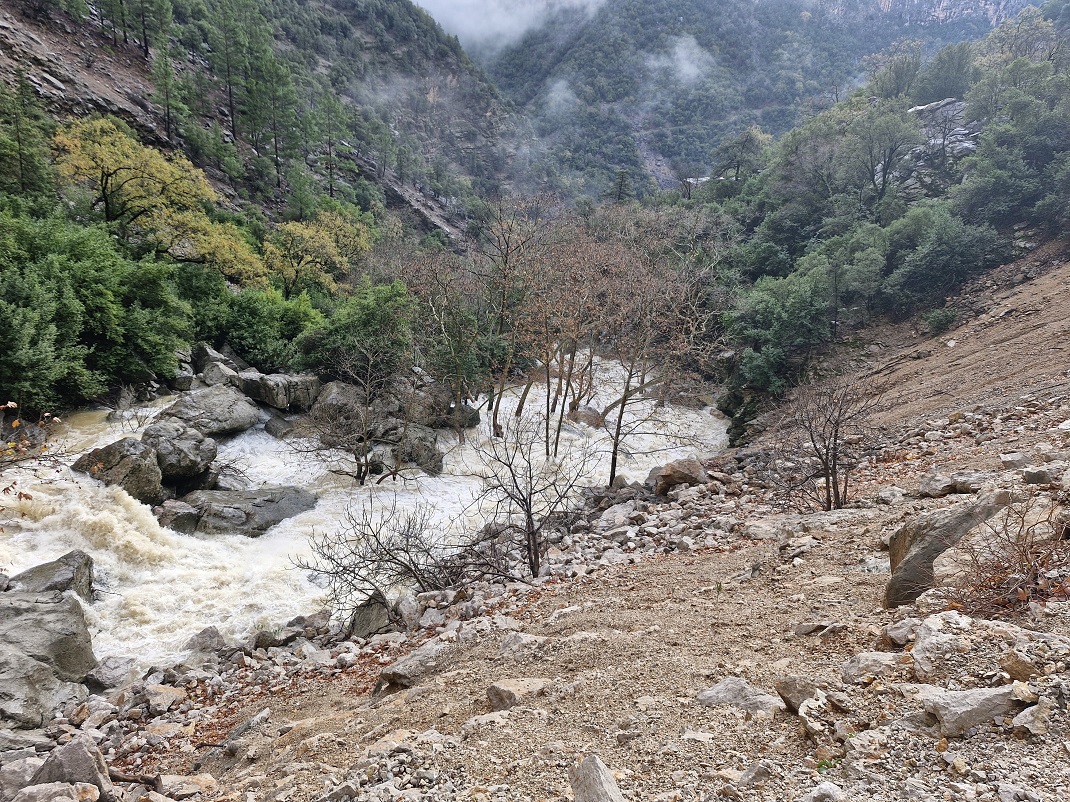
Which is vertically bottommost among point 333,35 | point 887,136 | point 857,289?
point 857,289

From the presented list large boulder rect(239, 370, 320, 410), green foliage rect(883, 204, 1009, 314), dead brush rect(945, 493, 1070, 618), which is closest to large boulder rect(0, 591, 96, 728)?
dead brush rect(945, 493, 1070, 618)

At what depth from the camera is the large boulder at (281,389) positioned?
1720cm

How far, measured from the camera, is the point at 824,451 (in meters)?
9.41

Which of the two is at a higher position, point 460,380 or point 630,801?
point 460,380

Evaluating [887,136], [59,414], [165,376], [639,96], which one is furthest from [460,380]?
[639,96]

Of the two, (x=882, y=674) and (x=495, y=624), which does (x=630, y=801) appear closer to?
(x=882, y=674)

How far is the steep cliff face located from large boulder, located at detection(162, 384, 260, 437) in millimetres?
118562

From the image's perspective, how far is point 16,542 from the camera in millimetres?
9305

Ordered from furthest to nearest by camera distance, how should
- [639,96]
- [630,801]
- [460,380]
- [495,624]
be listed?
[639,96] → [460,380] → [495,624] → [630,801]

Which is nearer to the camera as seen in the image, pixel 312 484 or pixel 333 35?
pixel 312 484

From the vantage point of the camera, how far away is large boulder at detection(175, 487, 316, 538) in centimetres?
1148

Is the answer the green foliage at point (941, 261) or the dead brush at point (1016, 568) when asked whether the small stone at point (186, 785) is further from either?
the green foliage at point (941, 261)

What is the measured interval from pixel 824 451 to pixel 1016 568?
21.7 feet

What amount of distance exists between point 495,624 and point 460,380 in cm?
1281
